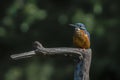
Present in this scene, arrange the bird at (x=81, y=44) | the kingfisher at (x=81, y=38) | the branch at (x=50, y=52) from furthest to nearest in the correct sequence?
1. the kingfisher at (x=81, y=38)
2. the bird at (x=81, y=44)
3. the branch at (x=50, y=52)

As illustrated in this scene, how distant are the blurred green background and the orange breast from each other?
2.97 meters

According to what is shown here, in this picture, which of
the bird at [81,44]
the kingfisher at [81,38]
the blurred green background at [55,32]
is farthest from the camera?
the blurred green background at [55,32]

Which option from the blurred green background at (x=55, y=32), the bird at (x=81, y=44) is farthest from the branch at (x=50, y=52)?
the blurred green background at (x=55, y=32)

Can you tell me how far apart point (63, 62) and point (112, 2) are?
1.08m

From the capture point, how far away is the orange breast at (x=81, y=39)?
16.9ft

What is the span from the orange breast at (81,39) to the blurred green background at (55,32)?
297cm

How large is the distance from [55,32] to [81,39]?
155 inches

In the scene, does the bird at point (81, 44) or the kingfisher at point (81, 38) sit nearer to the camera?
the bird at point (81, 44)

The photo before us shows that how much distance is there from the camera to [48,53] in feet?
15.9

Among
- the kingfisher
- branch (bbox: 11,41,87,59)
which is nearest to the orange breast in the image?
the kingfisher

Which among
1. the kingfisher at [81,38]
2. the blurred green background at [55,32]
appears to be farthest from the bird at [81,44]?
the blurred green background at [55,32]

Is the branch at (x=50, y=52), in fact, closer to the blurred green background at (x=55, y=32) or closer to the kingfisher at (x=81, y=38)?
the kingfisher at (x=81, y=38)

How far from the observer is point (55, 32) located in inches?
359

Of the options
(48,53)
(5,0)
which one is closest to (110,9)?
(5,0)
